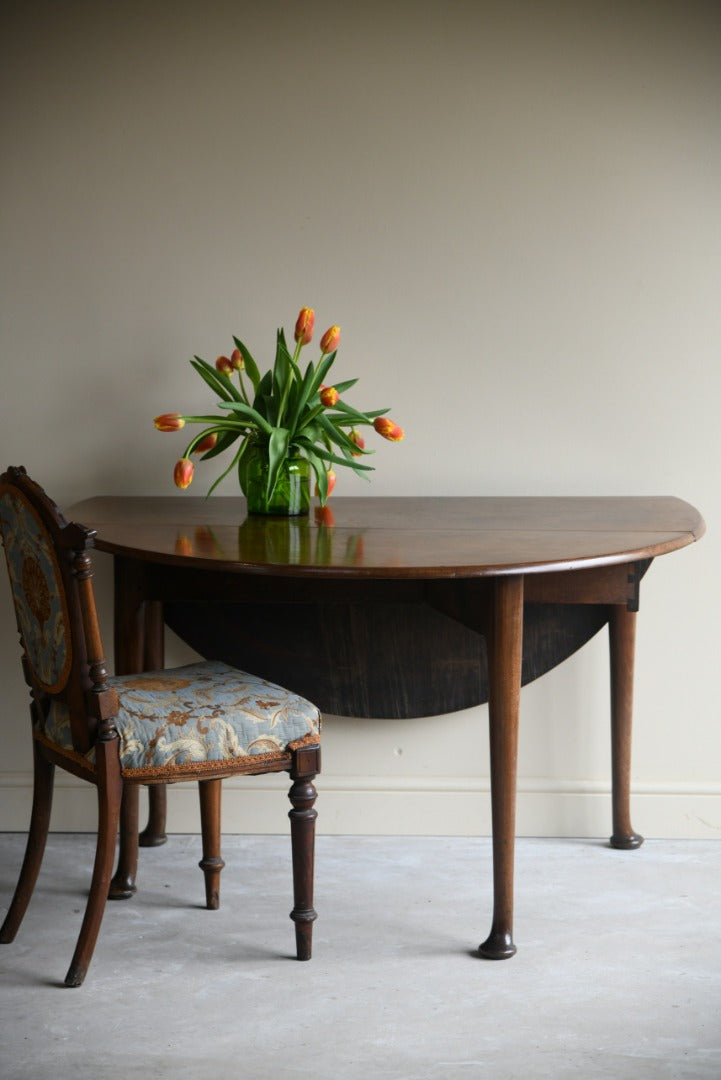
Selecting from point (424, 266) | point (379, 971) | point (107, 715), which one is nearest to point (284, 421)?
point (424, 266)

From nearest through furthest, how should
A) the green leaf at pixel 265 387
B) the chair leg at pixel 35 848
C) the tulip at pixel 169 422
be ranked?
1. the chair leg at pixel 35 848
2. the tulip at pixel 169 422
3. the green leaf at pixel 265 387

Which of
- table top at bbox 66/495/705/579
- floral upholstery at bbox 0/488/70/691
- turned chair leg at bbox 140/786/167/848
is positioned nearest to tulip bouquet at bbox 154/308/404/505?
table top at bbox 66/495/705/579

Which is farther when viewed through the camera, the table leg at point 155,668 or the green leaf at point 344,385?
the table leg at point 155,668

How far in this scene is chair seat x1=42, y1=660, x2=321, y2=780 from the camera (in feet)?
6.82

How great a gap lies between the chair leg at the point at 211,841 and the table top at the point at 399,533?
0.56 metres

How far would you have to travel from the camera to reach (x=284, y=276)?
282 centimetres

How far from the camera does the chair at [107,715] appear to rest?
2029 millimetres

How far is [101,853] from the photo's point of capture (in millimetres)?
2080

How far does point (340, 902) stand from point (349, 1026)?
51cm

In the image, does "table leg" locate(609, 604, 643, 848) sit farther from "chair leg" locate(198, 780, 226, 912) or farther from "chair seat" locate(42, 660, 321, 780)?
"chair leg" locate(198, 780, 226, 912)

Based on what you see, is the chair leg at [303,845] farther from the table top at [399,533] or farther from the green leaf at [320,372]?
the green leaf at [320,372]

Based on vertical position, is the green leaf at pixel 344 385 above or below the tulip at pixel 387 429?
above

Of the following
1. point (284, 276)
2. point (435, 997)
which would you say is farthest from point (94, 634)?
point (284, 276)

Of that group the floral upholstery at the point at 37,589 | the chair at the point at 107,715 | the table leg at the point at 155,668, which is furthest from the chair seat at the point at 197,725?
the table leg at the point at 155,668
